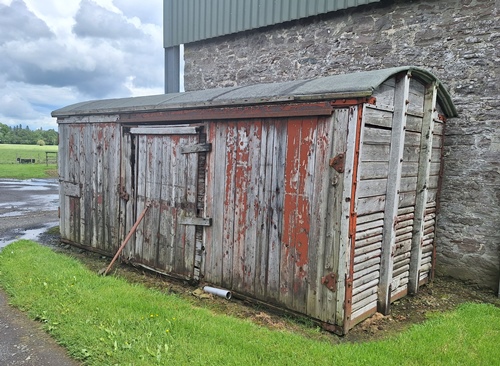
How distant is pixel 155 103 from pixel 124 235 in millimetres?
2548

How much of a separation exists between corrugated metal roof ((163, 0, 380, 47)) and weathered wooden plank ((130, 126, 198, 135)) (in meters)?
3.99

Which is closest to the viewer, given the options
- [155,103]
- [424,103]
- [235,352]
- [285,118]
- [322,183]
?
[235,352]

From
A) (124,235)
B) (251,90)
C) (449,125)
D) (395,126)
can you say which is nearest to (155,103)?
(251,90)

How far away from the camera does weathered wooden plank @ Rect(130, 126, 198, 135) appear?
5883 mm

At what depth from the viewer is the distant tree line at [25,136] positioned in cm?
7944

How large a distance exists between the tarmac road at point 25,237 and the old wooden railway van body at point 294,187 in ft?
7.43

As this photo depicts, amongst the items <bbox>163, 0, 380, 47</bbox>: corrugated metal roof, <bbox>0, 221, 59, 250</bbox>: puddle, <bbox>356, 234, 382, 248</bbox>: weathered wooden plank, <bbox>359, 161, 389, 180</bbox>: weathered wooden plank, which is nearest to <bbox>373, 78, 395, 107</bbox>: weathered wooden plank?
<bbox>359, 161, 389, 180</bbox>: weathered wooden plank

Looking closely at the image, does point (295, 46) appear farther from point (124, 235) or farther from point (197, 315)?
point (197, 315)

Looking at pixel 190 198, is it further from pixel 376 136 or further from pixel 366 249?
pixel 376 136

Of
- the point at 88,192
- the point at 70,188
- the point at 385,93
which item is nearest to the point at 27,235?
the point at 70,188

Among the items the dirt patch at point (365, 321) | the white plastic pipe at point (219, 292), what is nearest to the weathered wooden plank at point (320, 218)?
the dirt patch at point (365, 321)

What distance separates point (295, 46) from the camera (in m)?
8.36

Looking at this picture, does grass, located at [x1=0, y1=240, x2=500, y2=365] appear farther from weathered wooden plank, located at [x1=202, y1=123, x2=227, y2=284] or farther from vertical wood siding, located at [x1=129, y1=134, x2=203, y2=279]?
vertical wood siding, located at [x1=129, y1=134, x2=203, y2=279]

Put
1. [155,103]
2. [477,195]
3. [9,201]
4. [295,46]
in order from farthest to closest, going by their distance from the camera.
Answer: [9,201]
[295,46]
[155,103]
[477,195]
